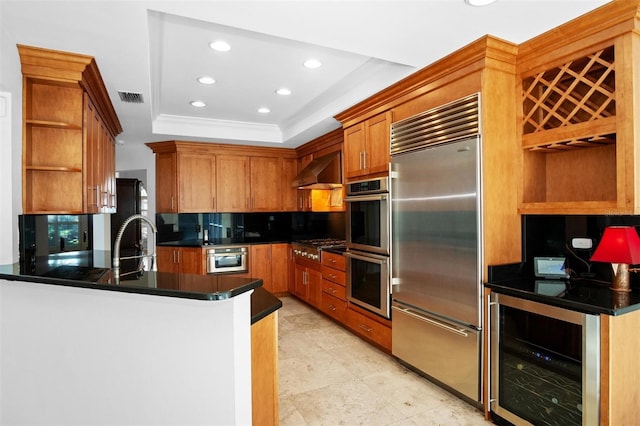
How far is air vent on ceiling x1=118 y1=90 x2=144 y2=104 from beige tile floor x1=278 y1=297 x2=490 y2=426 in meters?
2.72

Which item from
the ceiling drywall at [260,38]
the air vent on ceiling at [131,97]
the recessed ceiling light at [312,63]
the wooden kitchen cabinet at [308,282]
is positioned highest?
the recessed ceiling light at [312,63]

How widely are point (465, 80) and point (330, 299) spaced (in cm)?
284

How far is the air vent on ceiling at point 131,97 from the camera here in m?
3.27

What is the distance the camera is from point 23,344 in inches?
82.7

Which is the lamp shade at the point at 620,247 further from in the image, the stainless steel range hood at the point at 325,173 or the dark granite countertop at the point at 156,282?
the stainless steel range hood at the point at 325,173

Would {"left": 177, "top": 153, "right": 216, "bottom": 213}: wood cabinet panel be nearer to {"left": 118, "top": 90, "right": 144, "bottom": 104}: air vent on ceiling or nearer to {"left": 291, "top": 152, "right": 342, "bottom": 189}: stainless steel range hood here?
{"left": 291, "top": 152, "right": 342, "bottom": 189}: stainless steel range hood

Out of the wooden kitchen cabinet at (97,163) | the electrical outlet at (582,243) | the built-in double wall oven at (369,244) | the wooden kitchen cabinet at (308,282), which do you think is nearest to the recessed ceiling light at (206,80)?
the wooden kitchen cabinet at (97,163)

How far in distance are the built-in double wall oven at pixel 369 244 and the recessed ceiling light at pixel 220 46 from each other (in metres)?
1.63

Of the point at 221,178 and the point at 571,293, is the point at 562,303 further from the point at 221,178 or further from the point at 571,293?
the point at 221,178

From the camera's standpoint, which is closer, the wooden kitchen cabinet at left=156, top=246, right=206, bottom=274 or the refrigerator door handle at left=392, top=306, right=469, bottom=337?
the refrigerator door handle at left=392, top=306, right=469, bottom=337

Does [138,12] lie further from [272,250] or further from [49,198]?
[272,250]

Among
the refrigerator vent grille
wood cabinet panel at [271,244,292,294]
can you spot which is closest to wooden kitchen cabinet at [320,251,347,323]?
wood cabinet panel at [271,244,292,294]

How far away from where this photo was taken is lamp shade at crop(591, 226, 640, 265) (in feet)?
6.48

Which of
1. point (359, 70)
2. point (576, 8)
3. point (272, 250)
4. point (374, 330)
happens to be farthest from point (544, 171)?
point (272, 250)
